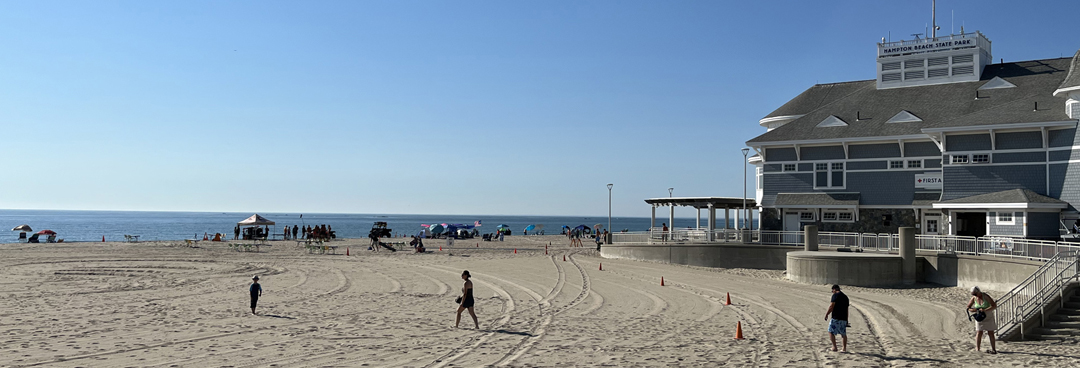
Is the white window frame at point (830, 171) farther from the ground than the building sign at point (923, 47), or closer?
closer

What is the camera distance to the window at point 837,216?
33.8m

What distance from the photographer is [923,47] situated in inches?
1467

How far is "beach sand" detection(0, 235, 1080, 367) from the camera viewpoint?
12.7 metres

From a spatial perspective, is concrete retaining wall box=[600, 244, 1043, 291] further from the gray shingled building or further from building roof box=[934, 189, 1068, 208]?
building roof box=[934, 189, 1068, 208]

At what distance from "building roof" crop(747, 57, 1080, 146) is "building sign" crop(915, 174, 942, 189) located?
1.95 metres

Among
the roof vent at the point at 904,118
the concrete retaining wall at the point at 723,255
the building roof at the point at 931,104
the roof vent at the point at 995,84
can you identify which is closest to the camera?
the building roof at the point at 931,104

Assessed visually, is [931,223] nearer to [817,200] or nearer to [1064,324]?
[817,200]

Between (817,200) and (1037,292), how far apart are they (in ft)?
58.7

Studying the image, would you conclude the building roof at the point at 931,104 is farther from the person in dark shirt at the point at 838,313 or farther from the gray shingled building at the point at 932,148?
the person in dark shirt at the point at 838,313

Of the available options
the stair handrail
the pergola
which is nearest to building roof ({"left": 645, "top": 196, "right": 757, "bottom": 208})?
the pergola

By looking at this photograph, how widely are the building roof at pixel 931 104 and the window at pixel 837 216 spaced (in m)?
3.57

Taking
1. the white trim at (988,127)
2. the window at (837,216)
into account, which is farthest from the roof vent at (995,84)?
the window at (837,216)

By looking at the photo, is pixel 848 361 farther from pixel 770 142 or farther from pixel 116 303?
pixel 770 142

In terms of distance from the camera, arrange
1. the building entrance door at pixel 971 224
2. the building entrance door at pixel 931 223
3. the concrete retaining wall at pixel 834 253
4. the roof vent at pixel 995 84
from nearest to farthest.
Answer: the concrete retaining wall at pixel 834 253, the building entrance door at pixel 971 224, the building entrance door at pixel 931 223, the roof vent at pixel 995 84
